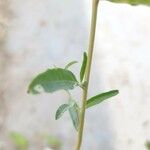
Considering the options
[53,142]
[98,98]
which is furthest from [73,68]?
[98,98]

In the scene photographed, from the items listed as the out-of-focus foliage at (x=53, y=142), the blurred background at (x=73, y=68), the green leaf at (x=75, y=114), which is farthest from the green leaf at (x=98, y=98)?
the out-of-focus foliage at (x=53, y=142)

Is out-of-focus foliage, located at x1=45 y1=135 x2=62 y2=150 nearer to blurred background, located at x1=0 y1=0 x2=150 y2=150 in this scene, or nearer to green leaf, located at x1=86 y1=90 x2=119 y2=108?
blurred background, located at x1=0 y1=0 x2=150 y2=150

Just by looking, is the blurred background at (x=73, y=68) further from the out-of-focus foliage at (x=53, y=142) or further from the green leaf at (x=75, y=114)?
the green leaf at (x=75, y=114)

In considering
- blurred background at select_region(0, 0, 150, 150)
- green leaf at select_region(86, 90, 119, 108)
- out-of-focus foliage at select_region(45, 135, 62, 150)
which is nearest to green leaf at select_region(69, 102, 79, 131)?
green leaf at select_region(86, 90, 119, 108)

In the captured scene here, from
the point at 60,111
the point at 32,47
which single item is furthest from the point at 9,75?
the point at 60,111

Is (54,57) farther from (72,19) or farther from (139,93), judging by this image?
(139,93)

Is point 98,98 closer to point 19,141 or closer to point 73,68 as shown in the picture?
point 19,141
